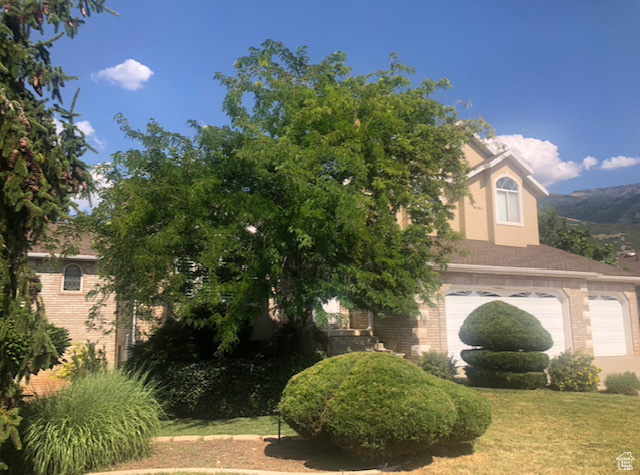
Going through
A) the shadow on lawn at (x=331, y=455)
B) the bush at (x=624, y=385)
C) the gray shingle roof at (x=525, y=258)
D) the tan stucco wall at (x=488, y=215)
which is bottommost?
the shadow on lawn at (x=331, y=455)

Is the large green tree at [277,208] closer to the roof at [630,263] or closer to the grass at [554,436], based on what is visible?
the grass at [554,436]

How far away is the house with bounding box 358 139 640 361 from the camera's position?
16.0 meters

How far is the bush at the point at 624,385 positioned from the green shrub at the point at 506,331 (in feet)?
4.95

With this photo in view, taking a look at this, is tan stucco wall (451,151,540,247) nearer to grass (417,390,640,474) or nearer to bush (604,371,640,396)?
bush (604,371,640,396)

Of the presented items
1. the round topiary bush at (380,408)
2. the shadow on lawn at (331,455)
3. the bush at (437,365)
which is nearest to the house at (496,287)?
the bush at (437,365)

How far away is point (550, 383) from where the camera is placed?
13297mm

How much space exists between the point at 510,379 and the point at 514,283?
231 inches

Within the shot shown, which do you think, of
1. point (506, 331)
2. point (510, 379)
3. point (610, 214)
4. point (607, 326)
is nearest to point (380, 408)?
point (510, 379)

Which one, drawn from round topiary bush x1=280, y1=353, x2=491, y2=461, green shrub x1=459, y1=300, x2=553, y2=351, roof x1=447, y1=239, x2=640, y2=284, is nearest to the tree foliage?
roof x1=447, y1=239, x2=640, y2=284

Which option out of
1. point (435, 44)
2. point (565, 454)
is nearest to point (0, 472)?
point (565, 454)

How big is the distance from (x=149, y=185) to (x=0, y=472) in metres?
4.83

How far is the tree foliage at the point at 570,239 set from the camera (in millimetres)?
33219

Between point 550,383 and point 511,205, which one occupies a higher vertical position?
point 511,205

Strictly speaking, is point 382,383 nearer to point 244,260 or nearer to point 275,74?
point 244,260
